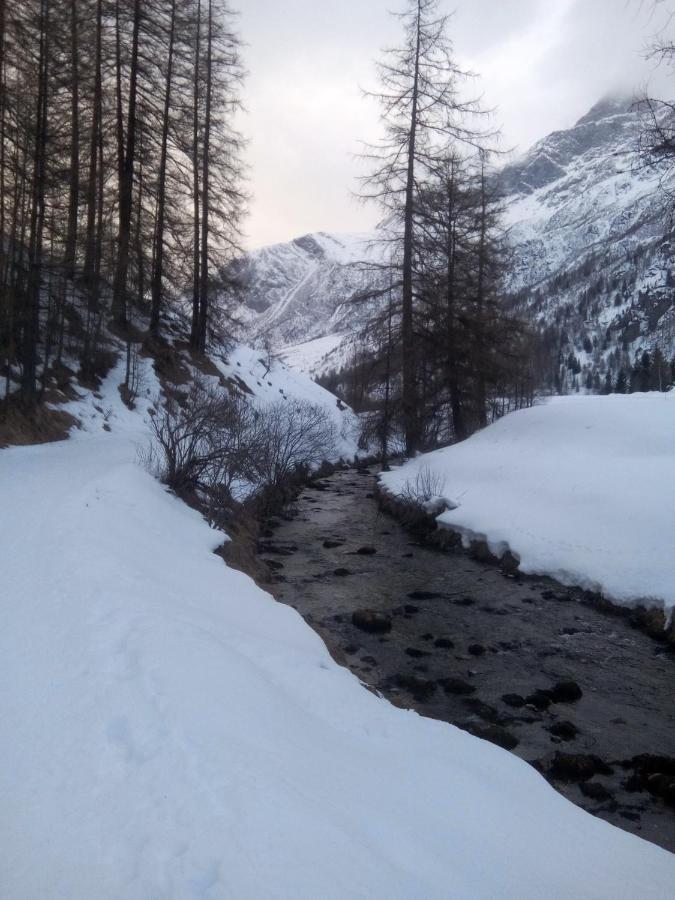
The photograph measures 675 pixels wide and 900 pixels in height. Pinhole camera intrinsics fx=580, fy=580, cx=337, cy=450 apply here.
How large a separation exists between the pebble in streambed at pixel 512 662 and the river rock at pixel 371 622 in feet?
0.08

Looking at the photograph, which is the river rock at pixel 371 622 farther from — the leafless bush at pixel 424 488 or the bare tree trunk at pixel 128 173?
the bare tree trunk at pixel 128 173

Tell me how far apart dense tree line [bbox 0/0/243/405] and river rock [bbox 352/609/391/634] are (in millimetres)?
9329

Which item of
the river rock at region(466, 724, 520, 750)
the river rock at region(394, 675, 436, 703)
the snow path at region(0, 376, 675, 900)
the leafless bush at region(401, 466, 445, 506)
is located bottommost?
the river rock at region(466, 724, 520, 750)

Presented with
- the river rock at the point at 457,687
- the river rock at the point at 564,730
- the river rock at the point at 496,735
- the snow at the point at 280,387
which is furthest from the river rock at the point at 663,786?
the snow at the point at 280,387

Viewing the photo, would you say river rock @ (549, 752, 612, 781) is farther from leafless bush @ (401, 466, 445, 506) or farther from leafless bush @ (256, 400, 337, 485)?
leafless bush @ (256, 400, 337, 485)

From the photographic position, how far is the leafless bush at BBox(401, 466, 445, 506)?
51.6 ft

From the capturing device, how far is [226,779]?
321 cm

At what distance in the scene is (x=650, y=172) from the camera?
5852mm

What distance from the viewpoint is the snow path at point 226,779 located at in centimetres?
267

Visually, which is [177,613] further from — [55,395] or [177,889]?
[55,395]

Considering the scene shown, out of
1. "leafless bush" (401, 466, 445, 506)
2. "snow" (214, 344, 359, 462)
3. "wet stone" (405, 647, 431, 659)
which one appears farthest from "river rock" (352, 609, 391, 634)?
"snow" (214, 344, 359, 462)

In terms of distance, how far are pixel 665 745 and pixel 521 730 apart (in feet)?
4.96

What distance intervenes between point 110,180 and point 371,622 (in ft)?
63.2

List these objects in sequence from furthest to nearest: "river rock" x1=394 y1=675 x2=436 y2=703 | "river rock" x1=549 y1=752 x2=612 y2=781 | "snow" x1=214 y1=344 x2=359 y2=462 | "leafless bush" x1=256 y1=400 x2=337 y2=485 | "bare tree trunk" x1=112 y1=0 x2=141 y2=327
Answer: "snow" x1=214 y1=344 x2=359 y2=462 < "bare tree trunk" x1=112 y1=0 x2=141 y2=327 < "leafless bush" x1=256 y1=400 x2=337 y2=485 < "river rock" x1=394 y1=675 x2=436 y2=703 < "river rock" x1=549 y1=752 x2=612 y2=781
